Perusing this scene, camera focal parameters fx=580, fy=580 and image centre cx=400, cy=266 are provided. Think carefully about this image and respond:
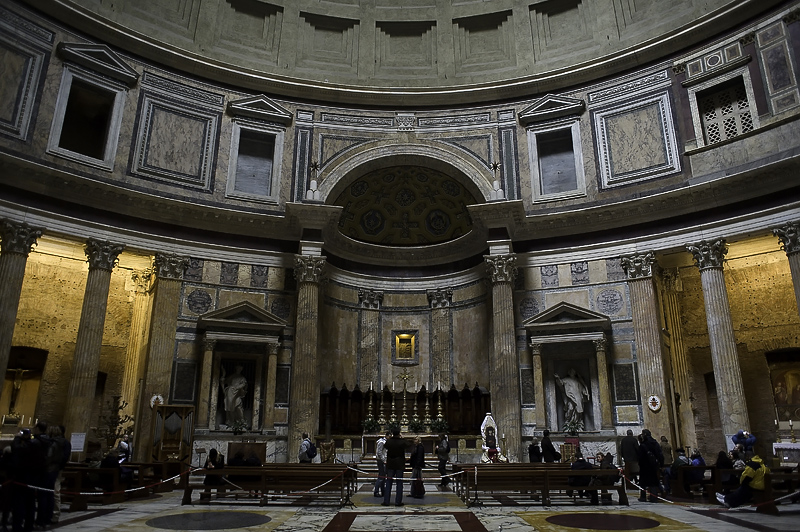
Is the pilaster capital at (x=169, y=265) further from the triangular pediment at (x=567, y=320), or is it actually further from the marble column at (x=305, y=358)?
the triangular pediment at (x=567, y=320)

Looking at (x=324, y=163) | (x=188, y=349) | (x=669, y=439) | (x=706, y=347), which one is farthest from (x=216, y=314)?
(x=706, y=347)

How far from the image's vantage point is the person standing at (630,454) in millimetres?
12934

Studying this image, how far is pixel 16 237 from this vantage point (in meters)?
17.1

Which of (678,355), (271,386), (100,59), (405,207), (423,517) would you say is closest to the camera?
(423,517)

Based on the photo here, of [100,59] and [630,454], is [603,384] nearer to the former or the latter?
[630,454]

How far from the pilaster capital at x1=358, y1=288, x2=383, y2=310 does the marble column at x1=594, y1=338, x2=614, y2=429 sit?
29.2 feet

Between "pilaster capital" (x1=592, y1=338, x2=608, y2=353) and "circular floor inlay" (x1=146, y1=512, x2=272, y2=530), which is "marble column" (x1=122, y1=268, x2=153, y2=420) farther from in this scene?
A: "pilaster capital" (x1=592, y1=338, x2=608, y2=353)

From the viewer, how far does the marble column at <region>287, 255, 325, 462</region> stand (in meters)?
19.0

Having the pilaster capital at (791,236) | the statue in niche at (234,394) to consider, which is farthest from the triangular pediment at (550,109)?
the statue in niche at (234,394)

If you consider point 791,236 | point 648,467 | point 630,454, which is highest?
point 791,236

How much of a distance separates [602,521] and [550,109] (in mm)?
16999

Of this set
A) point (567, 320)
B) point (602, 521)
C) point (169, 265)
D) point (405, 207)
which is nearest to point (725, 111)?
point (567, 320)

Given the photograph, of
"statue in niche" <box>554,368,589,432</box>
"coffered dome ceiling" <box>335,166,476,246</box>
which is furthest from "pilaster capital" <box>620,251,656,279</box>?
"coffered dome ceiling" <box>335,166,476,246</box>

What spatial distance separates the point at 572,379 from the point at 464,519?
11560mm
